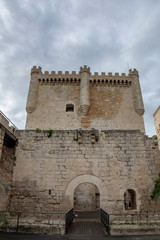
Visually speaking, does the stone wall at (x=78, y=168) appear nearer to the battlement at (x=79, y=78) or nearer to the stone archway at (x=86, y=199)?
the stone archway at (x=86, y=199)

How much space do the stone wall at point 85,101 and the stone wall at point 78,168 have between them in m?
7.47

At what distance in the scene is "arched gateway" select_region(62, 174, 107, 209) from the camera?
731 cm

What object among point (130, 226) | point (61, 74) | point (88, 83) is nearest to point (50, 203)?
point (130, 226)

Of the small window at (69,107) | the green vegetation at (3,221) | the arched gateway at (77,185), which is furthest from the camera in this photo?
the small window at (69,107)

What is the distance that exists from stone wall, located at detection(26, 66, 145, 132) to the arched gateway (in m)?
8.34

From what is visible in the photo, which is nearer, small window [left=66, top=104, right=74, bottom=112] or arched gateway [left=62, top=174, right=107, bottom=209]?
arched gateway [left=62, top=174, right=107, bottom=209]

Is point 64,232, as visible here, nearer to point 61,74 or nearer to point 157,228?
point 157,228

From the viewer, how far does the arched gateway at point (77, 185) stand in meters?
7.31

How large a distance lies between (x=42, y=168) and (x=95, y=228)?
320cm

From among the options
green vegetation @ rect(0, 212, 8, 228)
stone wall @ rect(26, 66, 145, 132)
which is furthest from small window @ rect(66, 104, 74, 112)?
green vegetation @ rect(0, 212, 8, 228)

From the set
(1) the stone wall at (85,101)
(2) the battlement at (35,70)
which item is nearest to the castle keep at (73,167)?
(1) the stone wall at (85,101)

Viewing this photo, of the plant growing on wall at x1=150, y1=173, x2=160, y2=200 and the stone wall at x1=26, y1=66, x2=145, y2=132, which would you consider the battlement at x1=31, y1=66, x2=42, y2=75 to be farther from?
the plant growing on wall at x1=150, y1=173, x2=160, y2=200

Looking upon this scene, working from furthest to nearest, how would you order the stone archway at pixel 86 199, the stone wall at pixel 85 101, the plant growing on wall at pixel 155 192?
1. the stone wall at pixel 85 101
2. the stone archway at pixel 86 199
3. the plant growing on wall at pixel 155 192

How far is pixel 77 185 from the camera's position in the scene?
7.48 meters
